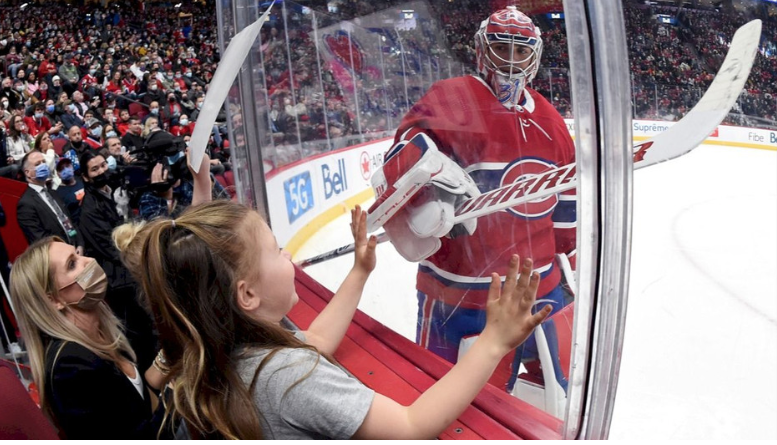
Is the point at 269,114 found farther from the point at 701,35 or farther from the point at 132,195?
the point at 132,195

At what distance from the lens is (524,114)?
Answer: 0.85 m

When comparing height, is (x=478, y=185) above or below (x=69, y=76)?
below

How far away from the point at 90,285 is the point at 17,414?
0.58 meters

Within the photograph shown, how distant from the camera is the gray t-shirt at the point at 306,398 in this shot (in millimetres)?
687

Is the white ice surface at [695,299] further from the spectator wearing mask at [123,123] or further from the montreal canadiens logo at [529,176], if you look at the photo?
the spectator wearing mask at [123,123]

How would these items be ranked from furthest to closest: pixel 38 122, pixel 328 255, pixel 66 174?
1. pixel 38 122
2. pixel 66 174
3. pixel 328 255

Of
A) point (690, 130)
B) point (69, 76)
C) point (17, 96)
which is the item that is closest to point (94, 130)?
point (17, 96)

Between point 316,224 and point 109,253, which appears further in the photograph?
point 109,253

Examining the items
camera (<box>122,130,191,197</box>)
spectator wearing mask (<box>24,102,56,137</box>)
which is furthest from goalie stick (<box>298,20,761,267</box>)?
spectator wearing mask (<box>24,102,56,137</box>)

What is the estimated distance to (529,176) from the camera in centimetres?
85

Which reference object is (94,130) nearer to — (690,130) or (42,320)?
(42,320)

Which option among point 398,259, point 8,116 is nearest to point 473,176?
point 398,259

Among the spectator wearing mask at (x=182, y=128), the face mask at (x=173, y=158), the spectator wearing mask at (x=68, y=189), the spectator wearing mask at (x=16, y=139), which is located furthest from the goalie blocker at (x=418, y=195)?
the spectator wearing mask at (x=16, y=139)

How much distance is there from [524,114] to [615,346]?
35 cm
